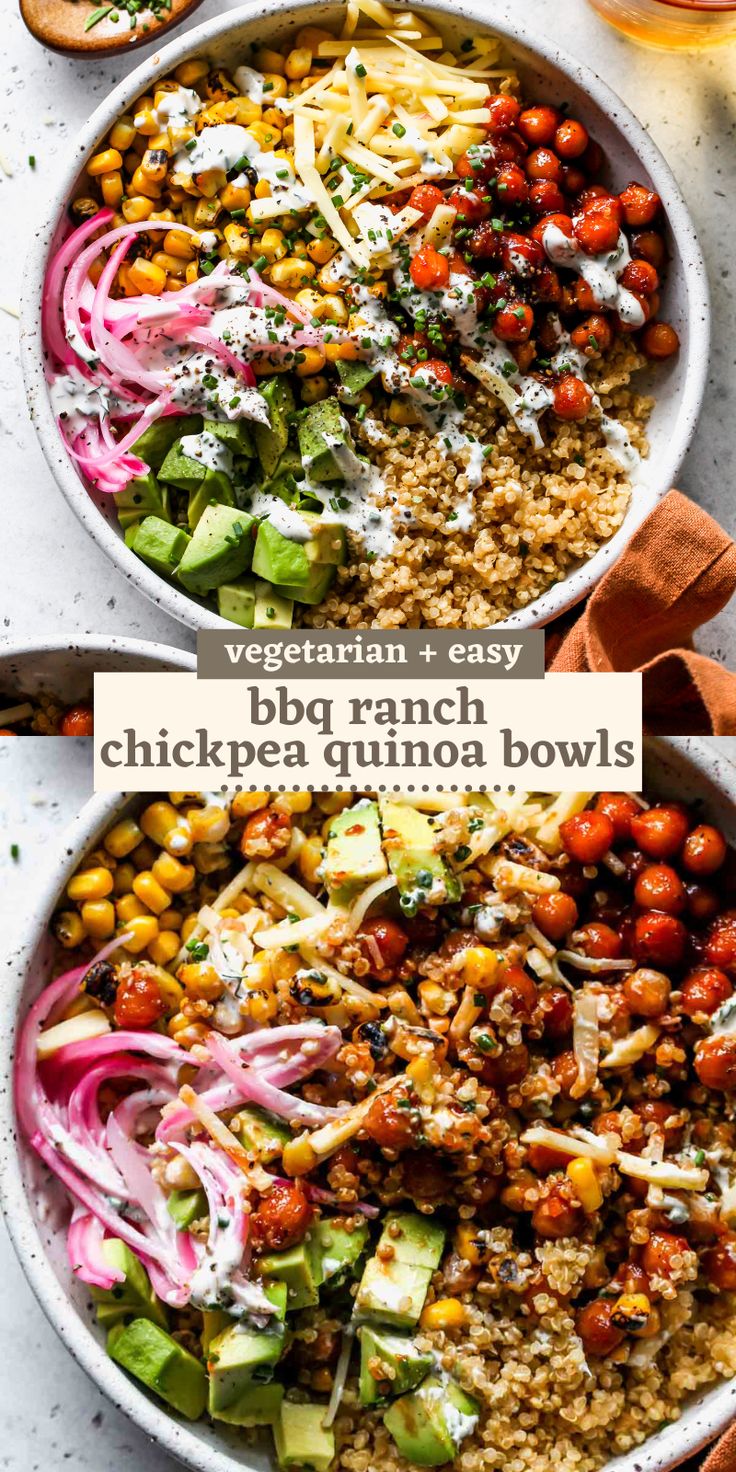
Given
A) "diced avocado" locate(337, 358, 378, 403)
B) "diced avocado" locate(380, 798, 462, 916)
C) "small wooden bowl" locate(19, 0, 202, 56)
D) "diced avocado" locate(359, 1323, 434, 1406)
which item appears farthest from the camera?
"small wooden bowl" locate(19, 0, 202, 56)

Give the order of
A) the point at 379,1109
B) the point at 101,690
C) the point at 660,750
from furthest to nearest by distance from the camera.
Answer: the point at 101,690 → the point at 660,750 → the point at 379,1109

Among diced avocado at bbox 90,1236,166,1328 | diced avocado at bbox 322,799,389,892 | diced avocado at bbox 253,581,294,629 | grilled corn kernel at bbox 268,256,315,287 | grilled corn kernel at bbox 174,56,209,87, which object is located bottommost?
diced avocado at bbox 90,1236,166,1328

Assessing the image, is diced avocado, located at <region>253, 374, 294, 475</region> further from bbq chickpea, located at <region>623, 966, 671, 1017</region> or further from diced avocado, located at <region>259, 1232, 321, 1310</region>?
diced avocado, located at <region>259, 1232, 321, 1310</region>

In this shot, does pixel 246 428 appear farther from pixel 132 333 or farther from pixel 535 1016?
pixel 535 1016

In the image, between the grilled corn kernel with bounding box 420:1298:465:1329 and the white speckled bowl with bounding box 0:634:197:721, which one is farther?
the white speckled bowl with bounding box 0:634:197:721

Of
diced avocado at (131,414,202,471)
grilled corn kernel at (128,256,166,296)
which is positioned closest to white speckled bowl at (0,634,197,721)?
diced avocado at (131,414,202,471)

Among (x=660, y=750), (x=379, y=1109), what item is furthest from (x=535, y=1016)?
(x=660, y=750)

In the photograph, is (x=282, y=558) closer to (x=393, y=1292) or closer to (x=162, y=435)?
(x=162, y=435)

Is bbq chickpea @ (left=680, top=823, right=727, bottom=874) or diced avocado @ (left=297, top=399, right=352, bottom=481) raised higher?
diced avocado @ (left=297, top=399, right=352, bottom=481)
